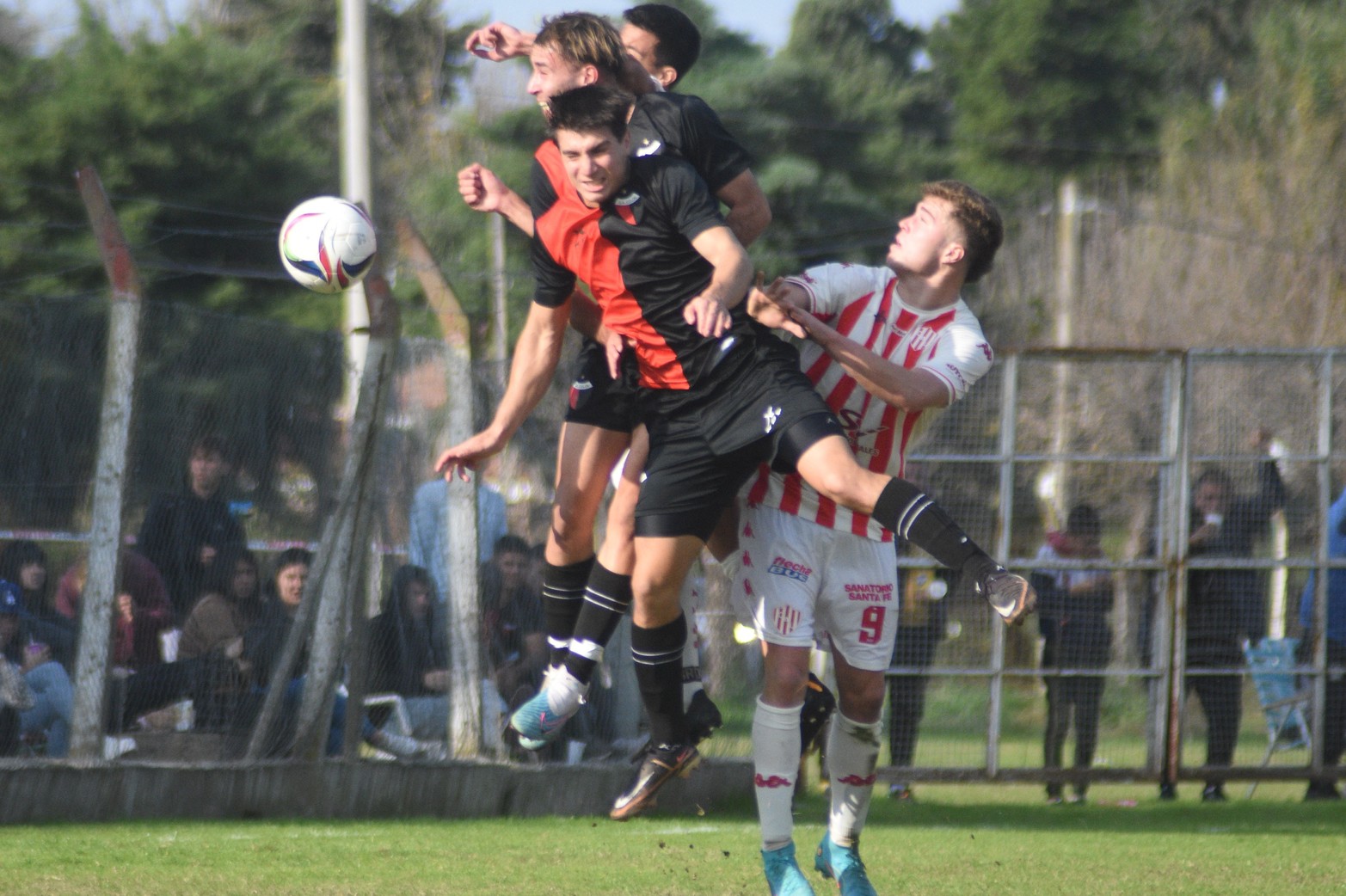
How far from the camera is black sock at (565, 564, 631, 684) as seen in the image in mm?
5539

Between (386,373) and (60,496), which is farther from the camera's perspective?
(386,373)

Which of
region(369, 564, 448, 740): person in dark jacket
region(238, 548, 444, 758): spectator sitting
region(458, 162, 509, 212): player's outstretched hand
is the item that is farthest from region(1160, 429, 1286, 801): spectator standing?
region(458, 162, 509, 212): player's outstretched hand

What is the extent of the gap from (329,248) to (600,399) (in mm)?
1644

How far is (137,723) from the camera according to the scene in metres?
7.60

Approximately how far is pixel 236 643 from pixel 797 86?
84.3 ft

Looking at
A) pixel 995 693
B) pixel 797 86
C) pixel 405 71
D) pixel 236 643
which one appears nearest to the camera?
pixel 236 643

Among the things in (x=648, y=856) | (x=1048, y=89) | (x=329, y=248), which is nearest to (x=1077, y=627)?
(x=648, y=856)

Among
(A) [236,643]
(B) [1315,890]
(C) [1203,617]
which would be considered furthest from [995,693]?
(A) [236,643]

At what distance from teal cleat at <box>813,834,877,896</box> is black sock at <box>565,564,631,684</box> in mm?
1089

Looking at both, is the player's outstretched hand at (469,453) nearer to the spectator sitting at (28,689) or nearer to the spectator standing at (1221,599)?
the spectator sitting at (28,689)

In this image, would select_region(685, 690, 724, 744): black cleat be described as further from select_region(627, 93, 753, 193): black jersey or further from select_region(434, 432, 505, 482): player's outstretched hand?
select_region(627, 93, 753, 193): black jersey

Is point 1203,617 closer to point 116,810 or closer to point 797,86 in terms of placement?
point 116,810

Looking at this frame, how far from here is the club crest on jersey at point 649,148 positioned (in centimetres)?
504

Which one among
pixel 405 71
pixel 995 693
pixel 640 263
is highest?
pixel 405 71
